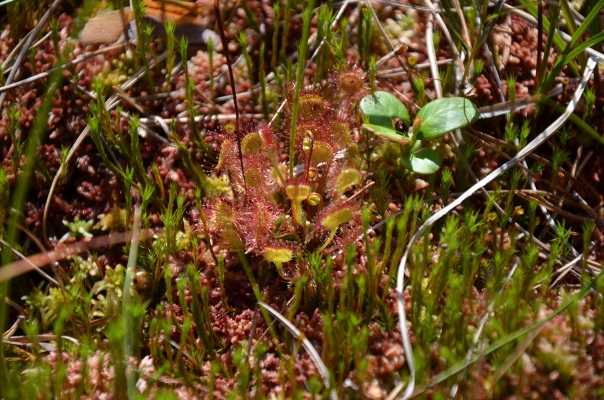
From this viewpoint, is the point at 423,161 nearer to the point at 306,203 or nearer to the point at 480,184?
the point at 480,184

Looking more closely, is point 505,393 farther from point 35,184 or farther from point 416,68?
point 35,184

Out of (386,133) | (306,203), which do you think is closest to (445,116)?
(386,133)

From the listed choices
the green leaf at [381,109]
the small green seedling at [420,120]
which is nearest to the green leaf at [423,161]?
the small green seedling at [420,120]

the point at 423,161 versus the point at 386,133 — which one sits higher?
the point at 386,133

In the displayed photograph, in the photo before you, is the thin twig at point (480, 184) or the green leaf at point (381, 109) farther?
the green leaf at point (381, 109)

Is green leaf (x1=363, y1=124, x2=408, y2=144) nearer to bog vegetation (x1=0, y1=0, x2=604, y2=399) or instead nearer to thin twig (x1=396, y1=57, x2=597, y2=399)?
bog vegetation (x1=0, y1=0, x2=604, y2=399)

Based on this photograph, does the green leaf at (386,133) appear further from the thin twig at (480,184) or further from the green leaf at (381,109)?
the thin twig at (480,184)
